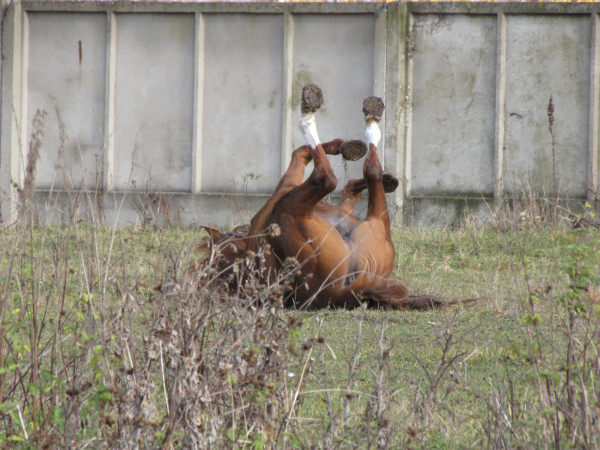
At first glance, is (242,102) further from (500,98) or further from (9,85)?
(500,98)

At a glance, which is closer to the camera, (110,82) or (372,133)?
(372,133)

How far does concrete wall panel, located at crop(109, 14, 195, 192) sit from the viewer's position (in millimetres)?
10016

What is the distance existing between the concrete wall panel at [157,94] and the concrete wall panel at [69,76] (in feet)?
0.85

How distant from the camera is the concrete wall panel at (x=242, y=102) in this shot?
9.87 m

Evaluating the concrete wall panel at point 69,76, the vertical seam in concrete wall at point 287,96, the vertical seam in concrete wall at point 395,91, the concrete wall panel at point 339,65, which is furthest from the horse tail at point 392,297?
the concrete wall panel at point 69,76

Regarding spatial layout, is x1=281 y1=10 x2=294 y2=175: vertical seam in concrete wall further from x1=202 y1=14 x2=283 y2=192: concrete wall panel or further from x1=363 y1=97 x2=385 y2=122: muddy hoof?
x1=363 y1=97 x2=385 y2=122: muddy hoof

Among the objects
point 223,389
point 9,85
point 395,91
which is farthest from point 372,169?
point 9,85

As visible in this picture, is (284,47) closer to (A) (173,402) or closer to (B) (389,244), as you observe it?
(B) (389,244)

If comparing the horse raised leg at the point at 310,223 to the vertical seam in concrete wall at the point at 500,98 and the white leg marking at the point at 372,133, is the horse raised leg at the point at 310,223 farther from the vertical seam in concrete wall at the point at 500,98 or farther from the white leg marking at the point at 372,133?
the vertical seam in concrete wall at the point at 500,98

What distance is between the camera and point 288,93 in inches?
385

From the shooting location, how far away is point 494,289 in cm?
590

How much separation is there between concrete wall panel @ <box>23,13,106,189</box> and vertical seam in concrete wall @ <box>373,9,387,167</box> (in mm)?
2902

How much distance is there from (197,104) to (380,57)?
1.96 m

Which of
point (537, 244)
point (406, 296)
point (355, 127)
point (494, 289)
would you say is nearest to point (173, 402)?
point (406, 296)
